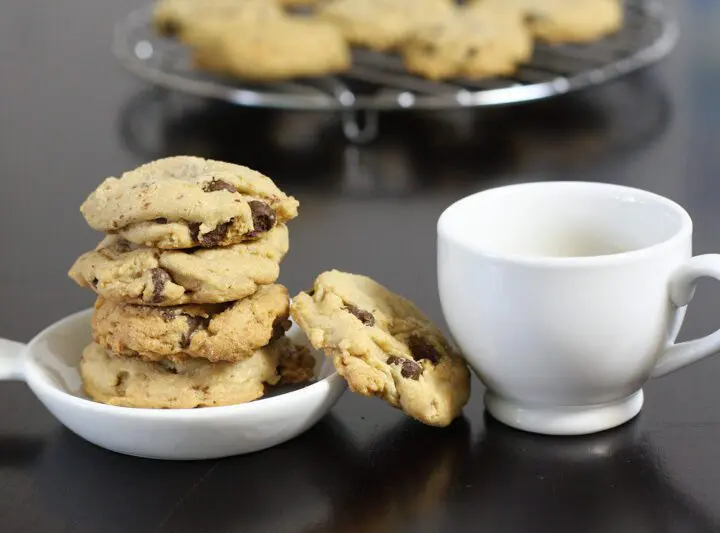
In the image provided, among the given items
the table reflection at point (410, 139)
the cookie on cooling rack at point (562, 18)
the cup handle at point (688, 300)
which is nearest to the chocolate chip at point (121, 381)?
the cup handle at point (688, 300)

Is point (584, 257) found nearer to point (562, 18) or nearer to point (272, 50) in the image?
point (272, 50)

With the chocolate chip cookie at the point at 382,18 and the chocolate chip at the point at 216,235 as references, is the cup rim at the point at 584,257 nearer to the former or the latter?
the chocolate chip at the point at 216,235

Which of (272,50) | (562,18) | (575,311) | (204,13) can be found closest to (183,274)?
(575,311)

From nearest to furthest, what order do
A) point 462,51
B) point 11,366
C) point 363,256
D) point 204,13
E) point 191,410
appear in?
point 191,410 < point 11,366 < point 363,256 < point 462,51 < point 204,13

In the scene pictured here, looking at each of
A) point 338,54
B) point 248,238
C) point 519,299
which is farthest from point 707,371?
point 338,54

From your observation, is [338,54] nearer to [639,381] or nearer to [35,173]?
[35,173]
